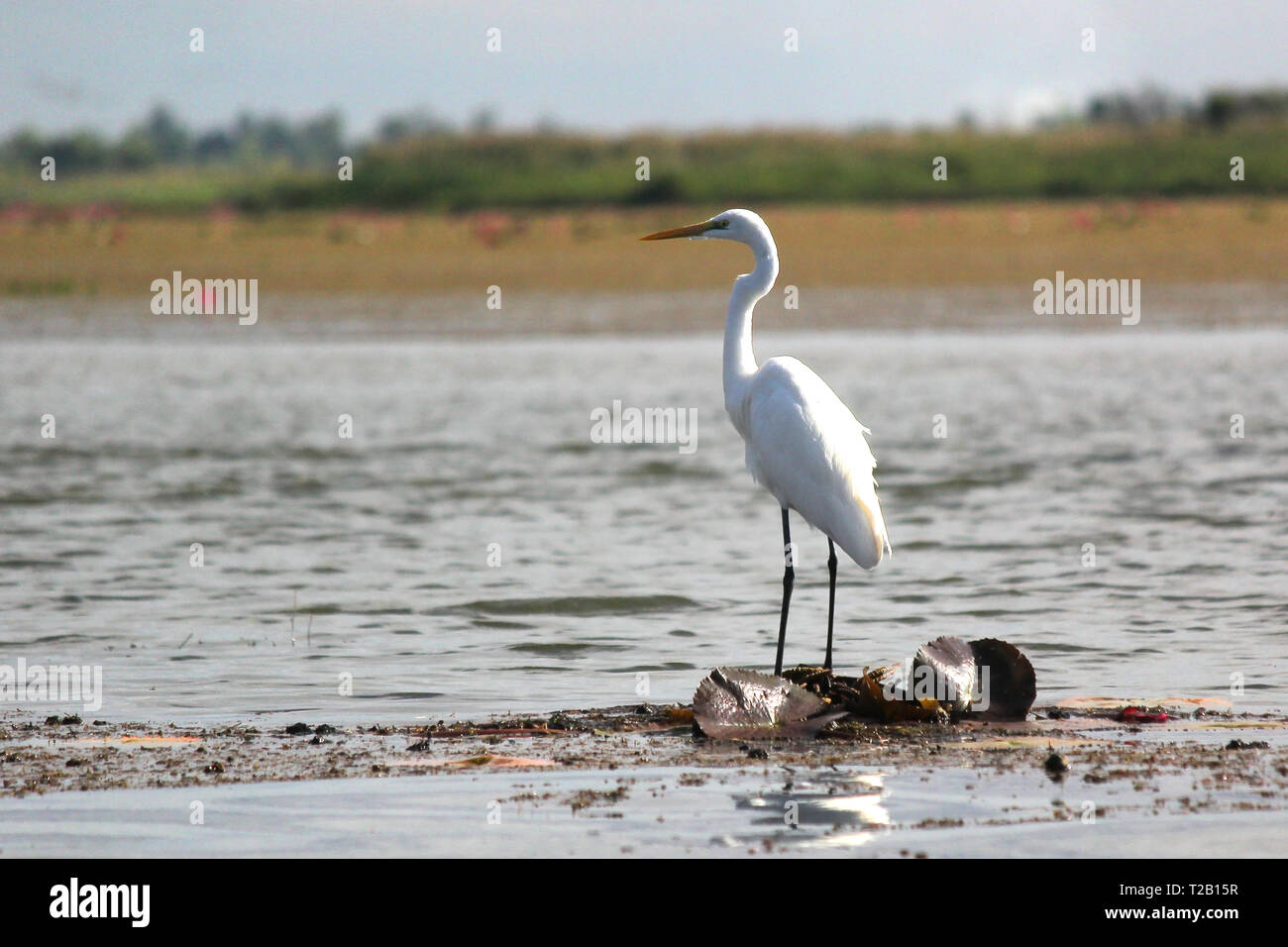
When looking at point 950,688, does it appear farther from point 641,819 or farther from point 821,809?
point 641,819

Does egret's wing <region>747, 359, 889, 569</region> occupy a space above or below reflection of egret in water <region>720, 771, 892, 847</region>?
above

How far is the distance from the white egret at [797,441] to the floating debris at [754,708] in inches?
24.9

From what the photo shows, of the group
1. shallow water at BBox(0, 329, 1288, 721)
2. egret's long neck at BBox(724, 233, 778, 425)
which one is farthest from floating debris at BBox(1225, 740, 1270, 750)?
egret's long neck at BBox(724, 233, 778, 425)

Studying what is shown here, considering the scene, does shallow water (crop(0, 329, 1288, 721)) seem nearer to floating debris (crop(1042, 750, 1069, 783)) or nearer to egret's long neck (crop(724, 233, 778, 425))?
egret's long neck (crop(724, 233, 778, 425))

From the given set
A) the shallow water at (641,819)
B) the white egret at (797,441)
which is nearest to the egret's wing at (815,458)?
the white egret at (797,441)

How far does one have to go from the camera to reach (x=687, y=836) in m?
5.55

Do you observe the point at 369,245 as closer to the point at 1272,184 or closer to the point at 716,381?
the point at 716,381

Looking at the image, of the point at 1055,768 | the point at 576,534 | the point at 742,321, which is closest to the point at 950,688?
the point at 1055,768

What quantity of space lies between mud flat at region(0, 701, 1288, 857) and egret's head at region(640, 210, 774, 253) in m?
2.45

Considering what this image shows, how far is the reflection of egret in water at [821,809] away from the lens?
5539mm

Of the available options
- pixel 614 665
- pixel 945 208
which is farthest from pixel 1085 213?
pixel 614 665

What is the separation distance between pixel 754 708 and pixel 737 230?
2762 millimetres

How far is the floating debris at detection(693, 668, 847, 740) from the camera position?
693 cm

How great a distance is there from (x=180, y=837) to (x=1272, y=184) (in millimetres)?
35276
